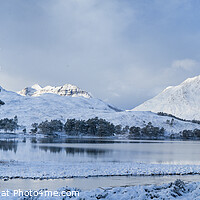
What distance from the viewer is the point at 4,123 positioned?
17588 cm

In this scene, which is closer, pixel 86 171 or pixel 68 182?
pixel 68 182

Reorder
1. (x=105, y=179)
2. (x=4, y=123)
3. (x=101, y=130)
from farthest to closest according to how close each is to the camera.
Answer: (x=101, y=130), (x=4, y=123), (x=105, y=179)

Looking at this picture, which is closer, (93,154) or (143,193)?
(143,193)

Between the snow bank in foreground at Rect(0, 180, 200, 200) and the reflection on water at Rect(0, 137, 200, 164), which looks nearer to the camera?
the snow bank in foreground at Rect(0, 180, 200, 200)

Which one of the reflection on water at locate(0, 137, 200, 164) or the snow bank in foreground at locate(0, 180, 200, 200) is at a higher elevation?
the snow bank in foreground at locate(0, 180, 200, 200)

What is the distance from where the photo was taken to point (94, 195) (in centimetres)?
1650

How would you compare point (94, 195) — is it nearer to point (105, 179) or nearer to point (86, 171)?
point (105, 179)

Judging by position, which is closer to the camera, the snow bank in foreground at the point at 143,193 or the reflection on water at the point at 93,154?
the snow bank in foreground at the point at 143,193

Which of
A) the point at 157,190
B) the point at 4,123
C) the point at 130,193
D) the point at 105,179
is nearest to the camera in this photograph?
the point at 130,193

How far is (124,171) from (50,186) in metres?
10.8

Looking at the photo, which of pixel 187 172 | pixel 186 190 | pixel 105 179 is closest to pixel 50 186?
pixel 105 179

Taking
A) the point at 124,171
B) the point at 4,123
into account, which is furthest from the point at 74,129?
the point at 124,171

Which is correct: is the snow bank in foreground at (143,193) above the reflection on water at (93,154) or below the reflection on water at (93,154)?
above

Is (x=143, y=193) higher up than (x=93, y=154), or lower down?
higher up
